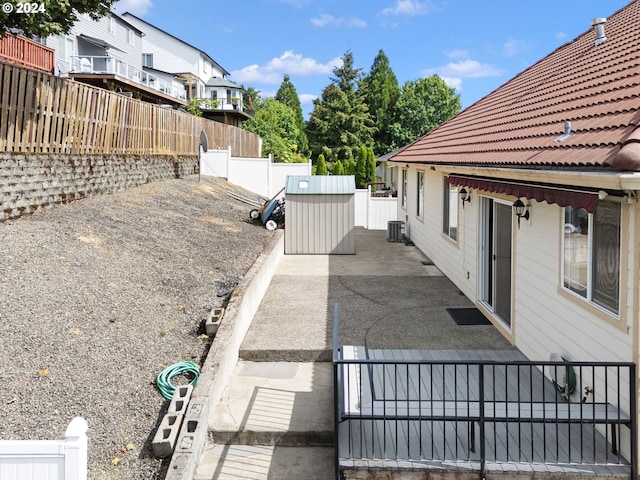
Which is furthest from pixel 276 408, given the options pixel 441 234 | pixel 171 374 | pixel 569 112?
pixel 441 234

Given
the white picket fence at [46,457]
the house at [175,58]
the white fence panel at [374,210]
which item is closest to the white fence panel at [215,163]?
the white fence panel at [374,210]

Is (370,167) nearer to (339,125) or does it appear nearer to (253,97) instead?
(339,125)

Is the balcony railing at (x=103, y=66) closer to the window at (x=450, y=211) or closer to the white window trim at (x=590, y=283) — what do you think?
the window at (x=450, y=211)

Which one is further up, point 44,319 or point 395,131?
point 395,131

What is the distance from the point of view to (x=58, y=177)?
10047 millimetres

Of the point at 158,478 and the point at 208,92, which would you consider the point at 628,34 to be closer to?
the point at 158,478

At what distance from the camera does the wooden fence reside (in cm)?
908

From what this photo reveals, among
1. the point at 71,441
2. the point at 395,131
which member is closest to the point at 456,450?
the point at 71,441

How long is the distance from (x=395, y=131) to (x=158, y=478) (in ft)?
164

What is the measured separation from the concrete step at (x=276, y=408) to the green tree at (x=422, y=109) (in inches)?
1868

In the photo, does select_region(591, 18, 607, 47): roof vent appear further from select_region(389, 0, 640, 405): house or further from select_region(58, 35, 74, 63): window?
select_region(58, 35, 74, 63): window

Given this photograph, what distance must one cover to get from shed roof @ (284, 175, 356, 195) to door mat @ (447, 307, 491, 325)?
20.2 feet

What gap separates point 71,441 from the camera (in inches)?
129

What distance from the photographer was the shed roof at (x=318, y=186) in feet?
46.3
